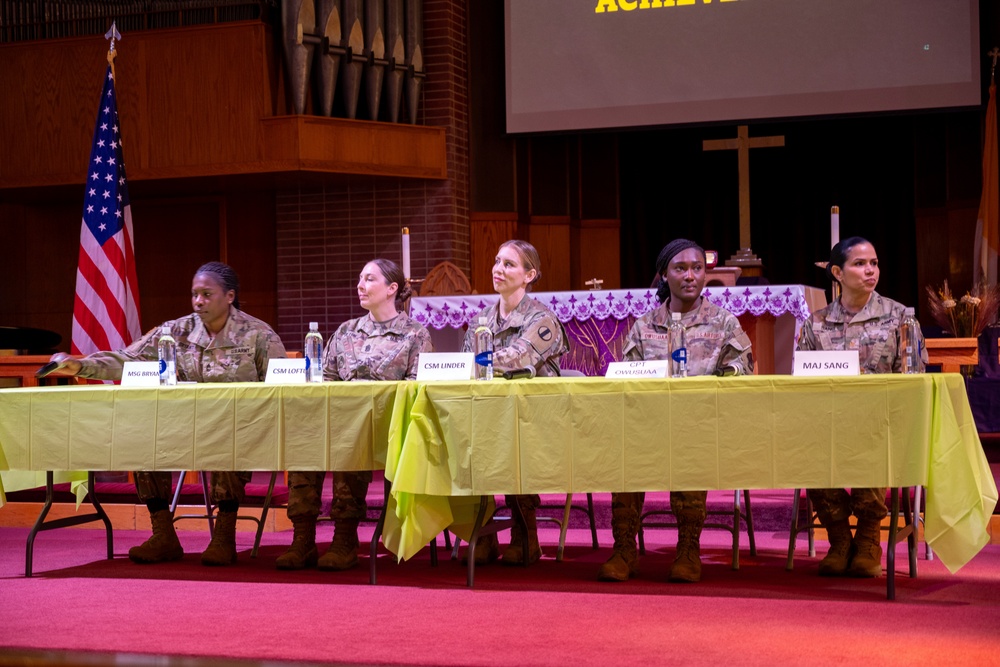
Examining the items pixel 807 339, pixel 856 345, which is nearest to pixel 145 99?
pixel 807 339

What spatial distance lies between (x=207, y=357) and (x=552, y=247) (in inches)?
235

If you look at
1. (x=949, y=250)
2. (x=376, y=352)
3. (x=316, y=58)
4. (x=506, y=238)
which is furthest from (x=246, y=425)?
(x=949, y=250)

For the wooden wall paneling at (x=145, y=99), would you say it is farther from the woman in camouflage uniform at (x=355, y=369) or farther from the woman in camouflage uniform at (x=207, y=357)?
the woman in camouflage uniform at (x=355, y=369)

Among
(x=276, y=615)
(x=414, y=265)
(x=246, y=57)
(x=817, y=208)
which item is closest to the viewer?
(x=276, y=615)

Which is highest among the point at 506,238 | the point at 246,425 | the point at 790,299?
the point at 506,238

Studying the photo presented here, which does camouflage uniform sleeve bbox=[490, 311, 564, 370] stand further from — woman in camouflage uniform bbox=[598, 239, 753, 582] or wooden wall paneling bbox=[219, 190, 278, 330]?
wooden wall paneling bbox=[219, 190, 278, 330]

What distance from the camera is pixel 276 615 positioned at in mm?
3721

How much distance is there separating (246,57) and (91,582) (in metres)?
5.46

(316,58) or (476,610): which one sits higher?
(316,58)

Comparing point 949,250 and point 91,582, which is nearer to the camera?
point 91,582

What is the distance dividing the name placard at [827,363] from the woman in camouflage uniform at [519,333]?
40.9 inches

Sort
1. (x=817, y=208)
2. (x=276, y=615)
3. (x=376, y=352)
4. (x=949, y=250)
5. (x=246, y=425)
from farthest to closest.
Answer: (x=817, y=208) < (x=949, y=250) < (x=376, y=352) < (x=246, y=425) < (x=276, y=615)

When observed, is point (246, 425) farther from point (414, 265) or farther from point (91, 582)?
point (414, 265)

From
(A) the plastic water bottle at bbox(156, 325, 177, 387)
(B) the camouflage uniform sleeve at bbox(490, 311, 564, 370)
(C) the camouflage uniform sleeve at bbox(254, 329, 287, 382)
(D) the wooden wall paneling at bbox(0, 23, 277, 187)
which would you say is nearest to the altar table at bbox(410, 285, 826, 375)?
(C) the camouflage uniform sleeve at bbox(254, 329, 287, 382)
